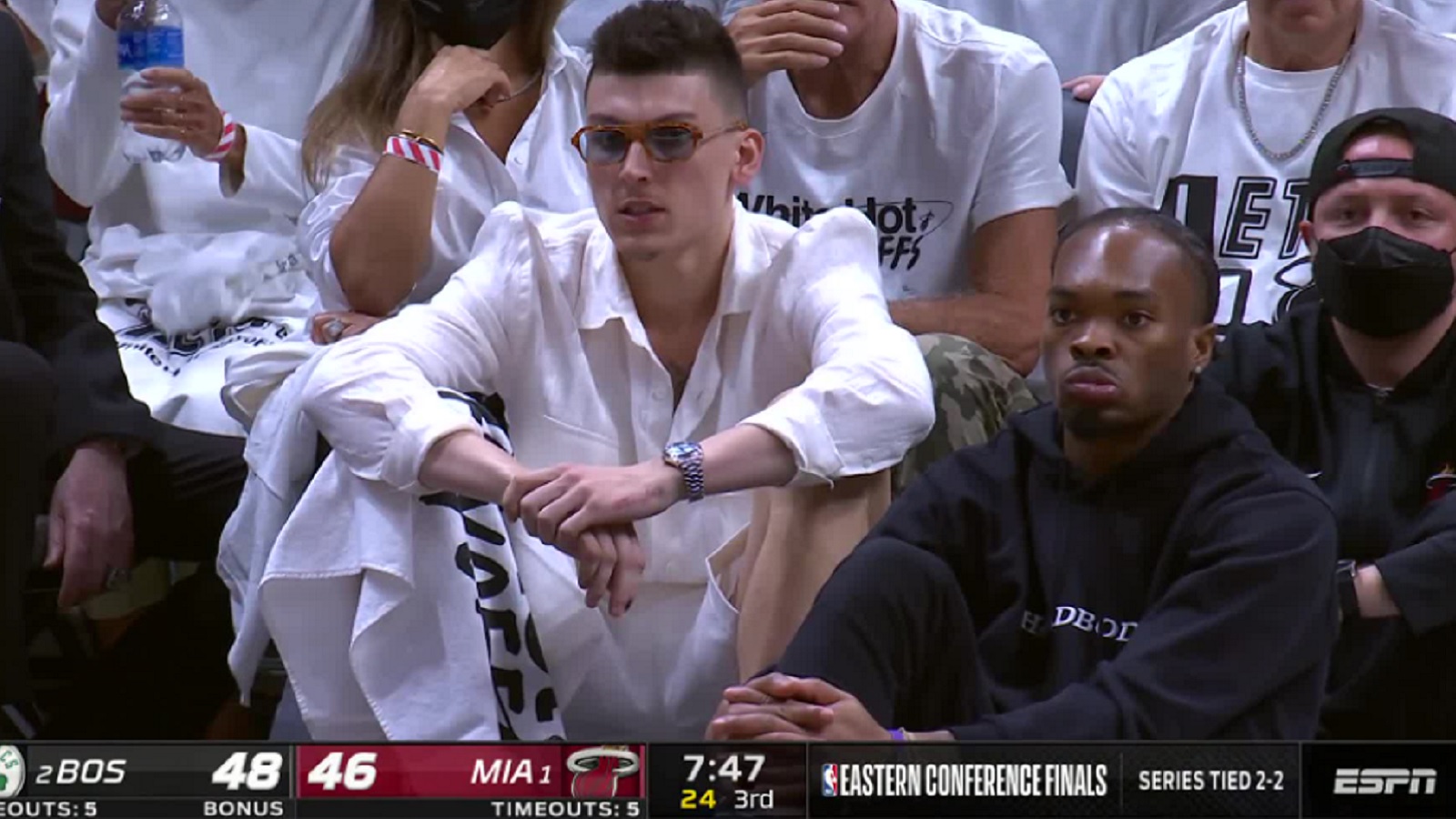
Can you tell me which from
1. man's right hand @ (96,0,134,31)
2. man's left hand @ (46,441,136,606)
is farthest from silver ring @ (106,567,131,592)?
man's right hand @ (96,0,134,31)

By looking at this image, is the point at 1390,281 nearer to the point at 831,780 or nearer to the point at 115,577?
the point at 831,780

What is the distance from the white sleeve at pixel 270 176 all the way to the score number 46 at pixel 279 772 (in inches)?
30.7

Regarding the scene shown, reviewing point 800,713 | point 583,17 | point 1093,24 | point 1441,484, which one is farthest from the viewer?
point 1093,24

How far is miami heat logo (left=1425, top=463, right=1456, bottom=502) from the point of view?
7.55 feet

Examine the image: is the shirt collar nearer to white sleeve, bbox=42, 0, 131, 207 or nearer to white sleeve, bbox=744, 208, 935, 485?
white sleeve, bbox=744, 208, 935, 485

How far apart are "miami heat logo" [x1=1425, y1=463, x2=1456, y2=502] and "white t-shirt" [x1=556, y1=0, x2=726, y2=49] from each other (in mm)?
1044

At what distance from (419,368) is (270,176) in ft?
1.75

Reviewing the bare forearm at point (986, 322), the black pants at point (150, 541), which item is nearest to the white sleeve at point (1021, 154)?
the bare forearm at point (986, 322)

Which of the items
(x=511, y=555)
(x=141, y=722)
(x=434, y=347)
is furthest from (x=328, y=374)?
(x=141, y=722)

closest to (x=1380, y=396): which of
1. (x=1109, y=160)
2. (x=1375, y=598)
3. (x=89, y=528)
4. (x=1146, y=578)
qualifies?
(x=1375, y=598)

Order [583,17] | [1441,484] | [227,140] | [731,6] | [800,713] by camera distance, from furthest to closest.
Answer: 1. [731,6]
2. [583,17]
3. [227,140]
4. [1441,484]
5. [800,713]

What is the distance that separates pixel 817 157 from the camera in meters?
2.79

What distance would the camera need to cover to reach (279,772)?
2.20m

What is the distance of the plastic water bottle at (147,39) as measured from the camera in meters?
2.59
